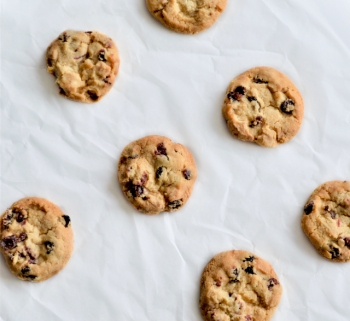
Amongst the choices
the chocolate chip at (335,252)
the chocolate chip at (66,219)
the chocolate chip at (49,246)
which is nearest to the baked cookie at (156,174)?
the chocolate chip at (66,219)

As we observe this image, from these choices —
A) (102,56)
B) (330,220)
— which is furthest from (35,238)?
(330,220)

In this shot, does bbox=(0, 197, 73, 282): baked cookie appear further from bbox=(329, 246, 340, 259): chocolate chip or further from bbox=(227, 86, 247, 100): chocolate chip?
bbox=(329, 246, 340, 259): chocolate chip

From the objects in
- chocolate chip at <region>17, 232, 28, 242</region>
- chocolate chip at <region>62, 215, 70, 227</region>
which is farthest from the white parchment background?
chocolate chip at <region>17, 232, 28, 242</region>

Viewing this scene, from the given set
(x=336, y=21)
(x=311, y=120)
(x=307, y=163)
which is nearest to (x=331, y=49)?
(x=336, y=21)

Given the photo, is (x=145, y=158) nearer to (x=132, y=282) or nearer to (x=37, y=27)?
(x=132, y=282)

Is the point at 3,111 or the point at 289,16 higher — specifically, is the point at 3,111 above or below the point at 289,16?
below

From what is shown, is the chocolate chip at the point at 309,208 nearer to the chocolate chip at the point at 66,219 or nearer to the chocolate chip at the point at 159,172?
the chocolate chip at the point at 159,172
